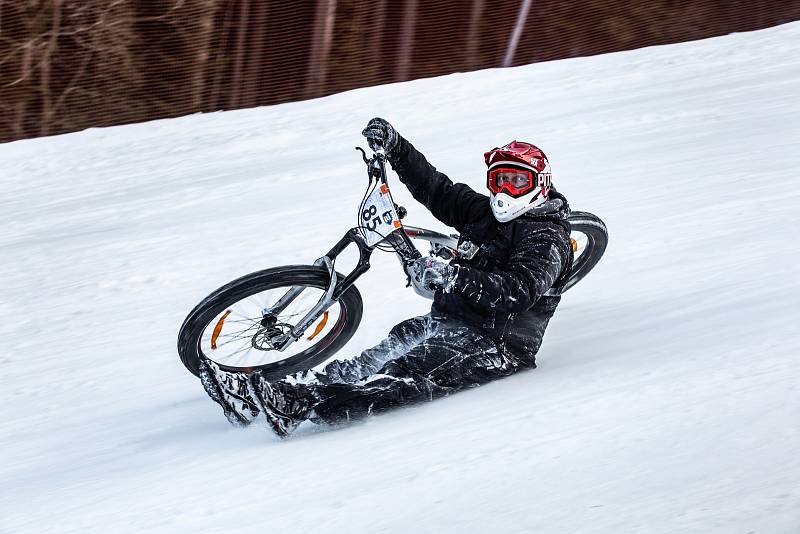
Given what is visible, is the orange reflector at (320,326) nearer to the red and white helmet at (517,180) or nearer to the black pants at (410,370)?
the black pants at (410,370)

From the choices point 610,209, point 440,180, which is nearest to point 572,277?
point 440,180

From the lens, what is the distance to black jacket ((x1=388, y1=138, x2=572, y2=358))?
4.06 metres

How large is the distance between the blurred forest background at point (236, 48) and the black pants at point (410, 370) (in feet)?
18.7

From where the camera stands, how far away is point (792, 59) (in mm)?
10016

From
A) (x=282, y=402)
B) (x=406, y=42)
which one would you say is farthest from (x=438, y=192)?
(x=406, y=42)

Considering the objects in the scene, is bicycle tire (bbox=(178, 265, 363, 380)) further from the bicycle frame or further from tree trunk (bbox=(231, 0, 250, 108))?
tree trunk (bbox=(231, 0, 250, 108))

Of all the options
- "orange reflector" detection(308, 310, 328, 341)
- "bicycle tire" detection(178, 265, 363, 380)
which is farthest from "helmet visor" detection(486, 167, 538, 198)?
"orange reflector" detection(308, 310, 328, 341)

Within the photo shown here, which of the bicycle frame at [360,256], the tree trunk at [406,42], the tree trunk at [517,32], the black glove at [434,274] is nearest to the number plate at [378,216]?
the bicycle frame at [360,256]

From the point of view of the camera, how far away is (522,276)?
4.09 m

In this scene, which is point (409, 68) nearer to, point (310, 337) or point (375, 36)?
point (375, 36)

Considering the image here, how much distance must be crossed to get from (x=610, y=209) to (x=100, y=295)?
3690mm

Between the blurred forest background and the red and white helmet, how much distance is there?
5697 millimetres

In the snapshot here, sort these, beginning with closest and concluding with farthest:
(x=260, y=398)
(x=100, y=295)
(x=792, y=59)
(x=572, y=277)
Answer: (x=260, y=398) < (x=572, y=277) < (x=100, y=295) < (x=792, y=59)

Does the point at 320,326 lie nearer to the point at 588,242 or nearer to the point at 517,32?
the point at 588,242
